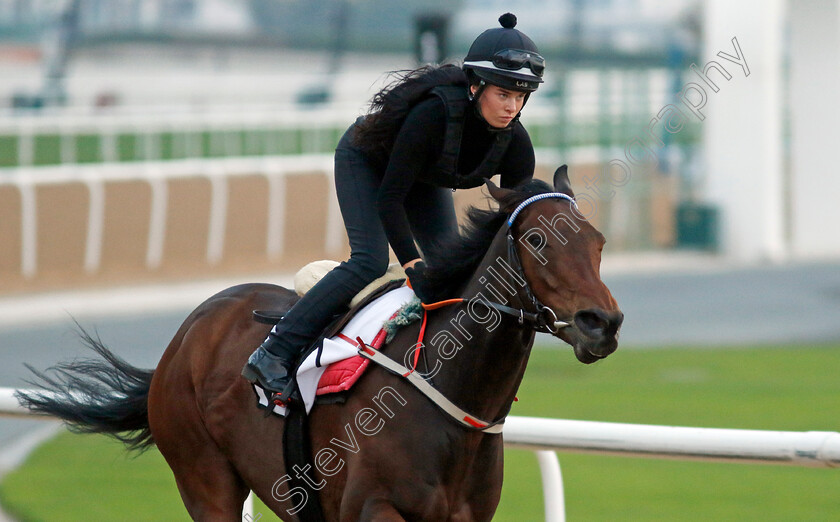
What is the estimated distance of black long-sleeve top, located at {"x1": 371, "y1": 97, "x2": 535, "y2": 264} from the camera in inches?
134

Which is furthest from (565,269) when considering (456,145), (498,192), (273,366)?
(273,366)

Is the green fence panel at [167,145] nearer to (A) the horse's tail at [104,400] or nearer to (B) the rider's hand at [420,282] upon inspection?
(A) the horse's tail at [104,400]

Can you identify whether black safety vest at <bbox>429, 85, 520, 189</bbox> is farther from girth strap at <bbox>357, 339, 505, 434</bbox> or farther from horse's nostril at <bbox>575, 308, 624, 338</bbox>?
horse's nostril at <bbox>575, 308, 624, 338</bbox>

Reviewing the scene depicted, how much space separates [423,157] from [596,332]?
0.91 m

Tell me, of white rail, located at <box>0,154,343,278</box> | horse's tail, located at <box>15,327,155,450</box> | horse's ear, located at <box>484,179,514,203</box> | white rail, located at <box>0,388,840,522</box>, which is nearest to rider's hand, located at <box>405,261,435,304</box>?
horse's ear, located at <box>484,179,514,203</box>

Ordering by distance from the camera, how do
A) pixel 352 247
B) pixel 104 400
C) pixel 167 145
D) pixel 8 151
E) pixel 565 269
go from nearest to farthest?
pixel 565 269 < pixel 352 247 < pixel 104 400 < pixel 8 151 < pixel 167 145

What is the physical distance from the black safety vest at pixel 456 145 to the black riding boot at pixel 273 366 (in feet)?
2.46

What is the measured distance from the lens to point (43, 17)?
17.0m

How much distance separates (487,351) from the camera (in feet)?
10.6

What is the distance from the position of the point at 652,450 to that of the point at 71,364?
92.3 inches

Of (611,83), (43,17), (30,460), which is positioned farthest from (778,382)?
(43,17)

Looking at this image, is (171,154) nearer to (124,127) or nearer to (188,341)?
(124,127)

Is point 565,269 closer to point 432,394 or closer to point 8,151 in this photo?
point 432,394

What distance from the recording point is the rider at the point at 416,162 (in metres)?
3.35
